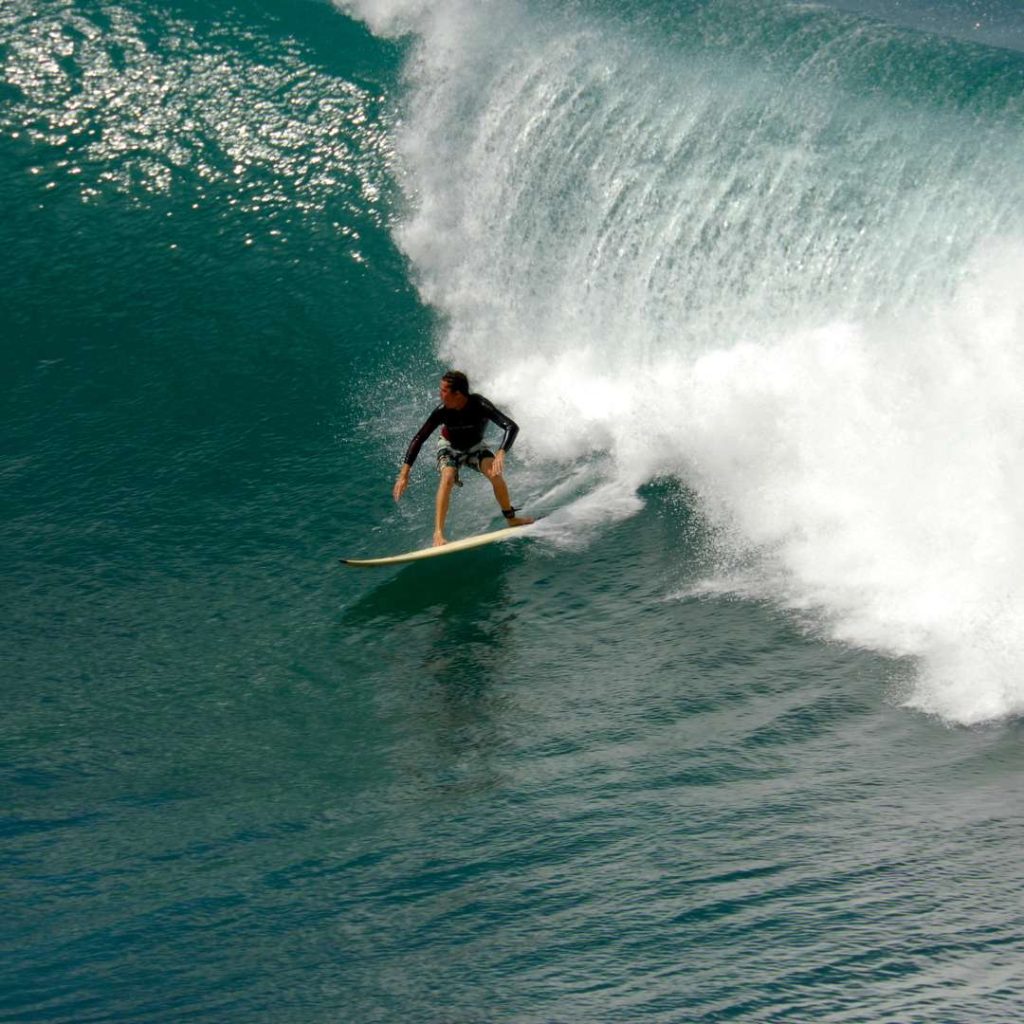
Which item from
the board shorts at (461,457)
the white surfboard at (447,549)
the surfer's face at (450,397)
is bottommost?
the white surfboard at (447,549)

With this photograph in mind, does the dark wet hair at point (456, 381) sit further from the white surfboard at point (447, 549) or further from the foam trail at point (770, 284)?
the foam trail at point (770, 284)

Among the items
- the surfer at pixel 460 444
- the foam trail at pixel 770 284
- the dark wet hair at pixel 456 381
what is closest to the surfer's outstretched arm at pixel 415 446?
the surfer at pixel 460 444

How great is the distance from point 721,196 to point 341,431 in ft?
13.3

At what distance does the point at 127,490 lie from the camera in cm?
1200

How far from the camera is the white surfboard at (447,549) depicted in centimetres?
1051

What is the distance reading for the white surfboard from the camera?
1051cm

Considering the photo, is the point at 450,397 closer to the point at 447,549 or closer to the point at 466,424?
the point at 466,424

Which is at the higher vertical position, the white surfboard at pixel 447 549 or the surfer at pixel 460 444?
the surfer at pixel 460 444

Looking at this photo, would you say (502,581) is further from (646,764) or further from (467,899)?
(467,899)

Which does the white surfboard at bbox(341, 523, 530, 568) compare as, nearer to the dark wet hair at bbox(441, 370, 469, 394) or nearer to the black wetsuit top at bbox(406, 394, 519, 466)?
the black wetsuit top at bbox(406, 394, 519, 466)

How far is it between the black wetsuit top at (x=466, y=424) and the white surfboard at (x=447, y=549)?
63cm

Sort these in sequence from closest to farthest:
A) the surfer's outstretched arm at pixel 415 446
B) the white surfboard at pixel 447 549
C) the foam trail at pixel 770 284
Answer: the foam trail at pixel 770 284 → the white surfboard at pixel 447 549 → the surfer's outstretched arm at pixel 415 446

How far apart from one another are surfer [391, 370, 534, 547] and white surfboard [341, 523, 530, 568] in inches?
4.1

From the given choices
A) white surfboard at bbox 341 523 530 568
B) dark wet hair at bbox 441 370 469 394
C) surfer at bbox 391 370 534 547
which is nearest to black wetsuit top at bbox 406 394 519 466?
surfer at bbox 391 370 534 547
